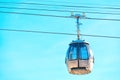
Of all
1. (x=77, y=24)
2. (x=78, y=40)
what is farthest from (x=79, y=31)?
(x=78, y=40)

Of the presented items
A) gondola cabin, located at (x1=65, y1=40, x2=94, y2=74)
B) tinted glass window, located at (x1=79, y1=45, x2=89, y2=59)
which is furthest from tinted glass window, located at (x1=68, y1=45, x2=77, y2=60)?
tinted glass window, located at (x1=79, y1=45, x2=89, y2=59)

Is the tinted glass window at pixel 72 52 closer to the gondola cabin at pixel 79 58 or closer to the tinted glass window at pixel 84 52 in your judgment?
the gondola cabin at pixel 79 58

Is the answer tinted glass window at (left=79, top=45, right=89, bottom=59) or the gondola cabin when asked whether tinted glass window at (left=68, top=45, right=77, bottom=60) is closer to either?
the gondola cabin

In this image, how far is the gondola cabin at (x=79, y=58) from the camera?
25.9 meters

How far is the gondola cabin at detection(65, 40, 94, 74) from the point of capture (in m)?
25.9

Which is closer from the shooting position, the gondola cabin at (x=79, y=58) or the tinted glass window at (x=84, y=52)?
the gondola cabin at (x=79, y=58)

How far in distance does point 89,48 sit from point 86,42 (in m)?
0.49

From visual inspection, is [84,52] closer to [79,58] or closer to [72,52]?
[72,52]

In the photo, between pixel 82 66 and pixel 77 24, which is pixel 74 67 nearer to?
pixel 82 66

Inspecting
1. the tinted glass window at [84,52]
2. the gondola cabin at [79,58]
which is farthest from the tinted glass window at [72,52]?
the tinted glass window at [84,52]

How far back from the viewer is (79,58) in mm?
26266

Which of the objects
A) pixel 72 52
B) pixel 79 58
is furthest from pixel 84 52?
pixel 79 58

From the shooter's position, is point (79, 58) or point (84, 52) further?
point (84, 52)

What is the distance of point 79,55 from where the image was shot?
26.7 m
